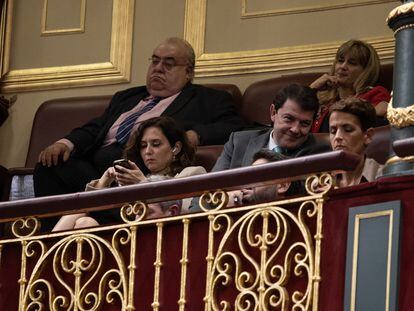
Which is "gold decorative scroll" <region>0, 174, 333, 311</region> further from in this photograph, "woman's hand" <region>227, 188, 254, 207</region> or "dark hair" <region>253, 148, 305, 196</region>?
"dark hair" <region>253, 148, 305, 196</region>

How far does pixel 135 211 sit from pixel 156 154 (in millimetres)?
794

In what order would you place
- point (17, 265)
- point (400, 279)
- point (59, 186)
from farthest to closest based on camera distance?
point (59, 186) < point (17, 265) < point (400, 279)

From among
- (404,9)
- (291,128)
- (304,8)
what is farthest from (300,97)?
(304,8)

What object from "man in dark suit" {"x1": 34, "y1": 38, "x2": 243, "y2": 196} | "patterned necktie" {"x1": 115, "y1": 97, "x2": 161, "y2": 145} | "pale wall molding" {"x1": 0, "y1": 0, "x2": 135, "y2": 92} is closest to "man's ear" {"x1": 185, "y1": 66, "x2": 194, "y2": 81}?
"man in dark suit" {"x1": 34, "y1": 38, "x2": 243, "y2": 196}

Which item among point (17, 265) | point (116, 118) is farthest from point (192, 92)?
point (17, 265)

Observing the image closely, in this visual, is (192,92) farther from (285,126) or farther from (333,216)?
(333,216)

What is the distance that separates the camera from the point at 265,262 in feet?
14.7

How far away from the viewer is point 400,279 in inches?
164

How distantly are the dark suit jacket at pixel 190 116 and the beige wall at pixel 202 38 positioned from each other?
21.5 inches

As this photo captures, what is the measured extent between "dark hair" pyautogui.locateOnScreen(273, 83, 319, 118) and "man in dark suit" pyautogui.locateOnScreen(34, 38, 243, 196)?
79cm

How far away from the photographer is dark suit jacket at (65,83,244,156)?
638 centimetres

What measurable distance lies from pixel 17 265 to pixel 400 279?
147cm

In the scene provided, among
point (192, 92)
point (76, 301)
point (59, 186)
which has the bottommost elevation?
point (76, 301)

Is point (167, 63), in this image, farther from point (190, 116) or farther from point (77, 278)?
point (77, 278)
